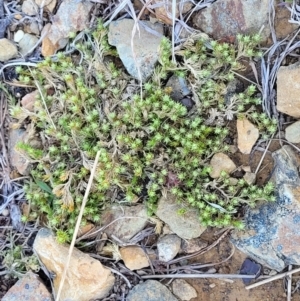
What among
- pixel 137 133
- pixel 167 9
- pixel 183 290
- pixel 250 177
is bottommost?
pixel 183 290

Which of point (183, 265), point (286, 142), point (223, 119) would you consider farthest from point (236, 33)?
point (183, 265)

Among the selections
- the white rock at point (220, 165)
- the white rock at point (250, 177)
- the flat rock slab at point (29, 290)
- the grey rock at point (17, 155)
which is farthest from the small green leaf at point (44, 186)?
the white rock at point (250, 177)

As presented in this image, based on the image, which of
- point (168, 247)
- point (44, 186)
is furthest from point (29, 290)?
point (168, 247)

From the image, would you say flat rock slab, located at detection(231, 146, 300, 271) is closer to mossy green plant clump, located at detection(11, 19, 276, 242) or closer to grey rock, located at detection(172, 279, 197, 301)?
mossy green plant clump, located at detection(11, 19, 276, 242)

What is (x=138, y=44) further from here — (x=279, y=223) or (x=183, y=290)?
(x=183, y=290)

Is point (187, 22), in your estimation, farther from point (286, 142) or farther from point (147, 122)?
point (286, 142)

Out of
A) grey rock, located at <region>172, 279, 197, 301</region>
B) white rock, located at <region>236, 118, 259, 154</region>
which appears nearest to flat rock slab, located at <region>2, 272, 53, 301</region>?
grey rock, located at <region>172, 279, 197, 301</region>
